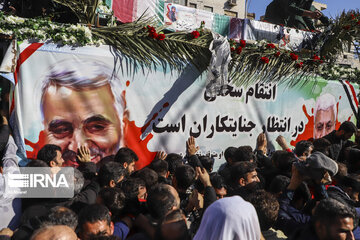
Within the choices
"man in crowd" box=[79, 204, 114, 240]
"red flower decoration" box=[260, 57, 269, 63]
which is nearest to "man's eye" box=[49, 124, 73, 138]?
"man in crowd" box=[79, 204, 114, 240]

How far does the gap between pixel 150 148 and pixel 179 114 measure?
27.8 inches

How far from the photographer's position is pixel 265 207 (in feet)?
7.89

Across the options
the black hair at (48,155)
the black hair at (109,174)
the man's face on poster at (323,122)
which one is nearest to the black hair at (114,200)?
the black hair at (109,174)

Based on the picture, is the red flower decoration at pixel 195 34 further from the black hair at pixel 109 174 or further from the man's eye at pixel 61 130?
the black hair at pixel 109 174

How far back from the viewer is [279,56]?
20.4 ft

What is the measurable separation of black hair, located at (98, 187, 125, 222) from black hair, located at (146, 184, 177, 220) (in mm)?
279

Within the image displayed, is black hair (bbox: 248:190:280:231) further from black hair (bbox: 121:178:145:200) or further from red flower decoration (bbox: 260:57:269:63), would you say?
red flower decoration (bbox: 260:57:269:63)

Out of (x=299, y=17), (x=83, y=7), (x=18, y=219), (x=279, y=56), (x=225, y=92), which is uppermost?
(x=299, y=17)

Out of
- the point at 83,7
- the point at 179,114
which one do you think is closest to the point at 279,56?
the point at 179,114

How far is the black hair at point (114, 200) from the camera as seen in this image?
243 cm

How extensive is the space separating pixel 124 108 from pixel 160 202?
2.59m

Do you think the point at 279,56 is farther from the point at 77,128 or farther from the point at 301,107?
the point at 77,128

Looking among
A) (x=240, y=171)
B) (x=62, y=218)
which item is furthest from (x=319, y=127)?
(x=62, y=218)

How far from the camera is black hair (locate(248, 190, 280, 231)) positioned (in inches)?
94.7
